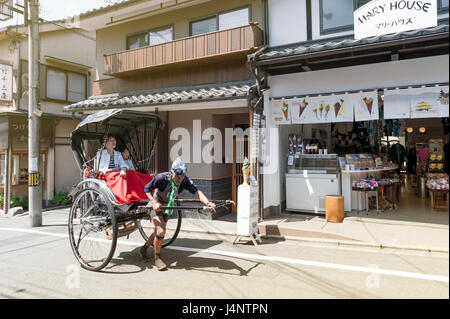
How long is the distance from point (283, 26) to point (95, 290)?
8.20 metres

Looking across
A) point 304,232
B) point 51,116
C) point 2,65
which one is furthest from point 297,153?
point 2,65

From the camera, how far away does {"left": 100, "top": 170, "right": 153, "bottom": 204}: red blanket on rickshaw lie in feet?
17.7

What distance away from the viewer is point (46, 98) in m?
14.4

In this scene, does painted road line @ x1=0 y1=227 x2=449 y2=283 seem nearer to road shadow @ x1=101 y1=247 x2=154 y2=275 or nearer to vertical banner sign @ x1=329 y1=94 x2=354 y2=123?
road shadow @ x1=101 y1=247 x2=154 y2=275

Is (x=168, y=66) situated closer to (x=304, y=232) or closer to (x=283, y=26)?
(x=283, y=26)

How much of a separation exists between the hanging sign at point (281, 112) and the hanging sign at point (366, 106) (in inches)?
70.3

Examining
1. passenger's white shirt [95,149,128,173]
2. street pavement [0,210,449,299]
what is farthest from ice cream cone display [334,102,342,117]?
passenger's white shirt [95,149,128,173]

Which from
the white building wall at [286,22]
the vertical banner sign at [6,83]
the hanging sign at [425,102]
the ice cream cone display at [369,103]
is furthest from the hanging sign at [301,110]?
the vertical banner sign at [6,83]

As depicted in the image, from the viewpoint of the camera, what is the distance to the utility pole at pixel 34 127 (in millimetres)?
9203

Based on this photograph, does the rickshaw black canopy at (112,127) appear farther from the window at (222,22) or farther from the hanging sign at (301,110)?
the window at (222,22)

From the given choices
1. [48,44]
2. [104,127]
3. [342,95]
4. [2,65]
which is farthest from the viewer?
[48,44]

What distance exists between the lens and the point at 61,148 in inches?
579

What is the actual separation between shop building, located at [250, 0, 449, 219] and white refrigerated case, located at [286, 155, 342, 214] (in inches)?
1.1

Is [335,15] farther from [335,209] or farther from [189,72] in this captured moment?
[335,209]
